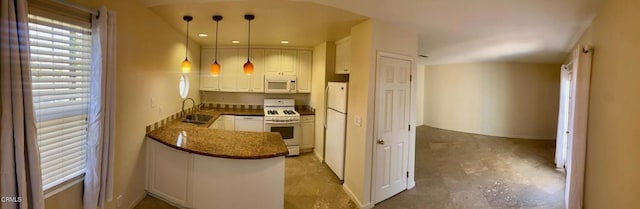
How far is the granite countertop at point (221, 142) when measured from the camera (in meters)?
2.59

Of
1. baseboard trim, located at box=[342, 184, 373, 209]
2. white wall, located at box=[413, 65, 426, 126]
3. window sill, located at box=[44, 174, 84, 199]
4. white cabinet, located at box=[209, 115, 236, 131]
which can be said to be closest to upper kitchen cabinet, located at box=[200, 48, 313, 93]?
white cabinet, located at box=[209, 115, 236, 131]

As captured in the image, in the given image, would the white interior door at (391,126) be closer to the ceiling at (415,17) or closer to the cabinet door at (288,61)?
the ceiling at (415,17)

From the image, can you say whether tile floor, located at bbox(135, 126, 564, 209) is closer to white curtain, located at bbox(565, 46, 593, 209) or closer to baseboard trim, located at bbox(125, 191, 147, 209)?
baseboard trim, located at bbox(125, 191, 147, 209)

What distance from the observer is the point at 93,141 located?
2.20 metres

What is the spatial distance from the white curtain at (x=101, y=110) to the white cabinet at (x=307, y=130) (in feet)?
11.0

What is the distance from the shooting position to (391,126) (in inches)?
138

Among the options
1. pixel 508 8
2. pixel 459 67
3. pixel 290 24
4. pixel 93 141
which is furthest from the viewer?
pixel 459 67

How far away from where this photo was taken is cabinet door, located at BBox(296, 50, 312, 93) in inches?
219

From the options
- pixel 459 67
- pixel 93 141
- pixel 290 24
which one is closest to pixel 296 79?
pixel 290 24

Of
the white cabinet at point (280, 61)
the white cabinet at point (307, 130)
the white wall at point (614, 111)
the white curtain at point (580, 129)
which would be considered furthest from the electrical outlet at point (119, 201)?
the white curtain at point (580, 129)

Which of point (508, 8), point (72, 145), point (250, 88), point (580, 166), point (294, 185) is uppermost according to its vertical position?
point (508, 8)

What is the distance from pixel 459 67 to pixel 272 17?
7.13 metres

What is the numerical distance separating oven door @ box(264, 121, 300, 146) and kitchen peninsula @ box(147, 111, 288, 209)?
2.06 meters

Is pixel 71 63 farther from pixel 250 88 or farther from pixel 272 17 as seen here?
pixel 250 88
